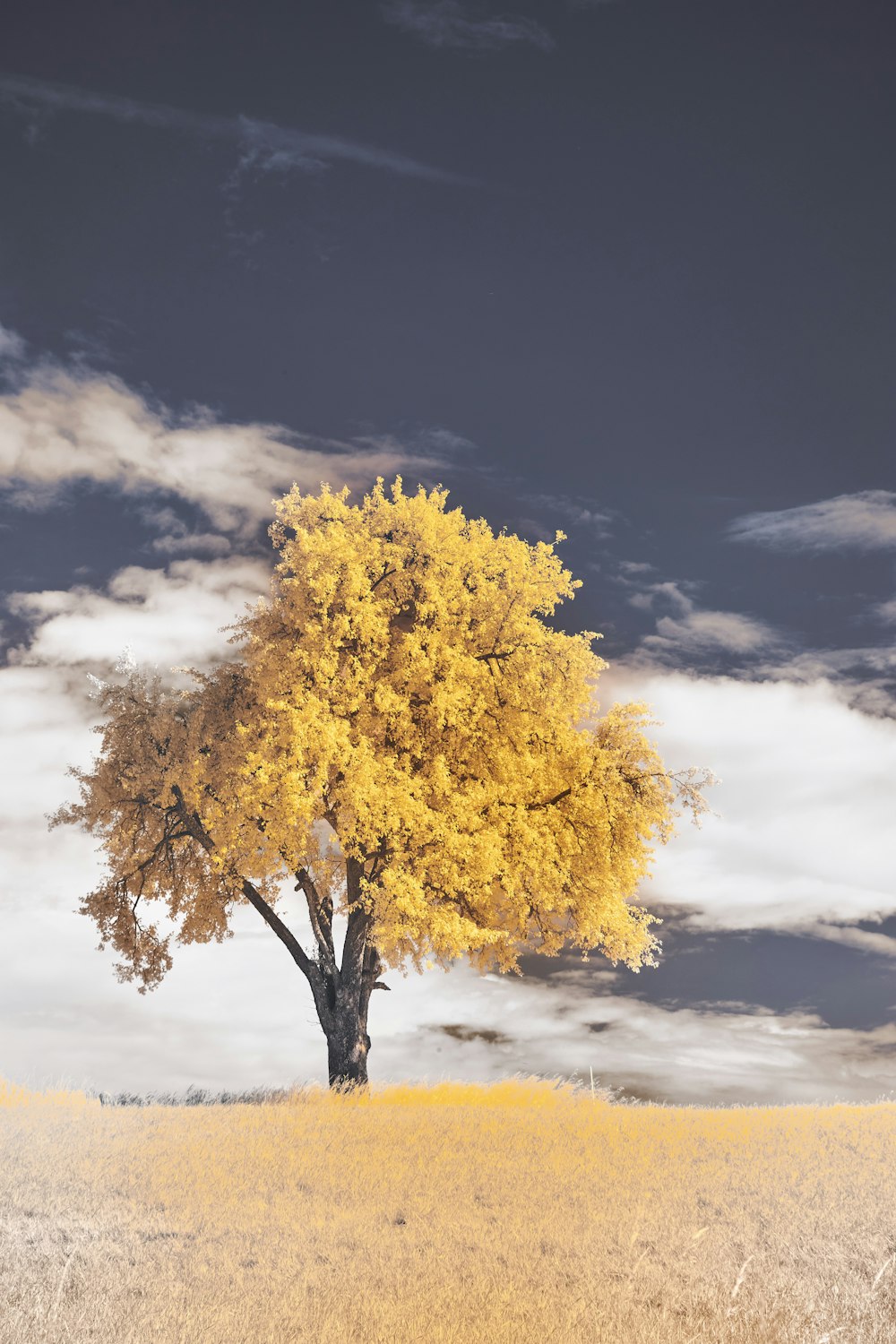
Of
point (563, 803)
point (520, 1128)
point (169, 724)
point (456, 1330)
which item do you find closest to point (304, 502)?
point (169, 724)

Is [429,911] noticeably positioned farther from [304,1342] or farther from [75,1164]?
[304,1342]

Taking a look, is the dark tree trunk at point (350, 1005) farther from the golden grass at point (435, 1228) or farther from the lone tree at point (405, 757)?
the golden grass at point (435, 1228)

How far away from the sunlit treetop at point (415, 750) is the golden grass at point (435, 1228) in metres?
5.24

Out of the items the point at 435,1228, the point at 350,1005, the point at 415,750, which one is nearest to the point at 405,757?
the point at 415,750

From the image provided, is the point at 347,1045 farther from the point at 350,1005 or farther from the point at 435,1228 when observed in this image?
the point at 435,1228

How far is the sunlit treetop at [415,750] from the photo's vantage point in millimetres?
21312

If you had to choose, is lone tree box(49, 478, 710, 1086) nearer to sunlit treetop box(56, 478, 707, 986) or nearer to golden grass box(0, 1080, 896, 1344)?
sunlit treetop box(56, 478, 707, 986)

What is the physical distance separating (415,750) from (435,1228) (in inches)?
452

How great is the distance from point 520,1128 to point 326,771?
7.65m

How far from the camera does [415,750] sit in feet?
74.9

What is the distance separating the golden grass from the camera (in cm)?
988

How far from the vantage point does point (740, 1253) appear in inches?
480

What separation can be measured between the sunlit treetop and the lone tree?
6cm

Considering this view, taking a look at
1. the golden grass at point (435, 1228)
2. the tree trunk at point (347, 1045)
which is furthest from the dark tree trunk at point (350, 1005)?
the golden grass at point (435, 1228)
